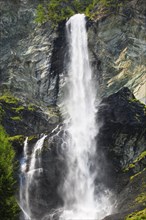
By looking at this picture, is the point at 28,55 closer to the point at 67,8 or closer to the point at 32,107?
the point at 67,8

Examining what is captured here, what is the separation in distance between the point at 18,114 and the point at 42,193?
39.2 ft

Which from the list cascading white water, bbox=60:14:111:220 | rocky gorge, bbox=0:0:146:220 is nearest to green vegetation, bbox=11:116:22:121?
rocky gorge, bbox=0:0:146:220

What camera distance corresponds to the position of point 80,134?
39.9m

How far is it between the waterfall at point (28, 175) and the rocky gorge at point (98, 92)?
512mm

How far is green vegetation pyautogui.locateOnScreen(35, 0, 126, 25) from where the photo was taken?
180 ft

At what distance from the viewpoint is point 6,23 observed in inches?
2304

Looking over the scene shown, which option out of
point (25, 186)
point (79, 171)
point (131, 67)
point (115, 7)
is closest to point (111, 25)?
point (115, 7)

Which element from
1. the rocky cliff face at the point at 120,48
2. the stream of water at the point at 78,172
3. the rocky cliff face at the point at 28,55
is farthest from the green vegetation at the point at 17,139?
the rocky cliff face at the point at 120,48

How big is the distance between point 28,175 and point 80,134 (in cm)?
743

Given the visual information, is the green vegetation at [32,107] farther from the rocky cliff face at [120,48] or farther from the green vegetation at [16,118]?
the rocky cliff face at [120,48]

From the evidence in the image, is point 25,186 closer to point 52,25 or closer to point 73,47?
point 73,47

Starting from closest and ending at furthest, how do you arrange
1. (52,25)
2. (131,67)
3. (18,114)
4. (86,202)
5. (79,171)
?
1. (86,202)
2. (79,171)
3. (18,114)
4. (131,67)
5. (52,25)

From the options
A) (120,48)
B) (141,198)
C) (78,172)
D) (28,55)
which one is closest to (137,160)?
(78,172)

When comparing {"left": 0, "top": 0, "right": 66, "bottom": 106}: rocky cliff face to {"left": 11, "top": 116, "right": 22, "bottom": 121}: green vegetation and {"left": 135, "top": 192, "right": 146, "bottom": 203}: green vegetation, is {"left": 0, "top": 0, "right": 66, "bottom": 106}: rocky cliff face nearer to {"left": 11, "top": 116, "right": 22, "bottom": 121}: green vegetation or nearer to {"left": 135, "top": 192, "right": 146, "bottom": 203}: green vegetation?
{"left": 11, "top": 116, "right": 22, "bottom": 121}: green vegetation
